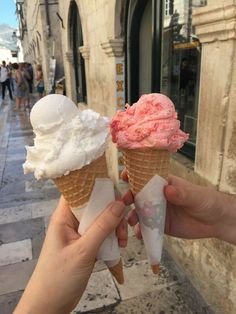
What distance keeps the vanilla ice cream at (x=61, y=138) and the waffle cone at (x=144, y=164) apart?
0.77 feet

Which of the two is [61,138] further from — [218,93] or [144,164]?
[218,93]

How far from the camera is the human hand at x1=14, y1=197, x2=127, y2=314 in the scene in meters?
1.45

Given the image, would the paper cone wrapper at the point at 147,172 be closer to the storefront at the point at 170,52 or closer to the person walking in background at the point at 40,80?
the storefront at the point at 170,52

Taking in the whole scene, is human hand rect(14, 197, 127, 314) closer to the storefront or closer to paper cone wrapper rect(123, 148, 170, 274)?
paper cone wrapper rect(123, 148, 170, 274)

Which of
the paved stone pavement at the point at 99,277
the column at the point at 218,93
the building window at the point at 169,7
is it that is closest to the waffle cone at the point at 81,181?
the column at the point at 218,93

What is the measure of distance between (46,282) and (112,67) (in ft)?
13.3

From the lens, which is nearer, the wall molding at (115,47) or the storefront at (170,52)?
the storefront at (170,52)

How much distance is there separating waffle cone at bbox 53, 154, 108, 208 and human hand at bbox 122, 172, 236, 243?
0.36m

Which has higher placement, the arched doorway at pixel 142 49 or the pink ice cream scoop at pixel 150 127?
the arched doorway at pixel 142 49

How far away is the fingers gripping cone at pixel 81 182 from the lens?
1588mm

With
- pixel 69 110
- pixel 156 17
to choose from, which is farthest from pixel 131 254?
pixel 156 17

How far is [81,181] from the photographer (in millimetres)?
1599

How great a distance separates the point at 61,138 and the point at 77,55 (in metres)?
8.38

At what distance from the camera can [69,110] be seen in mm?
1533
